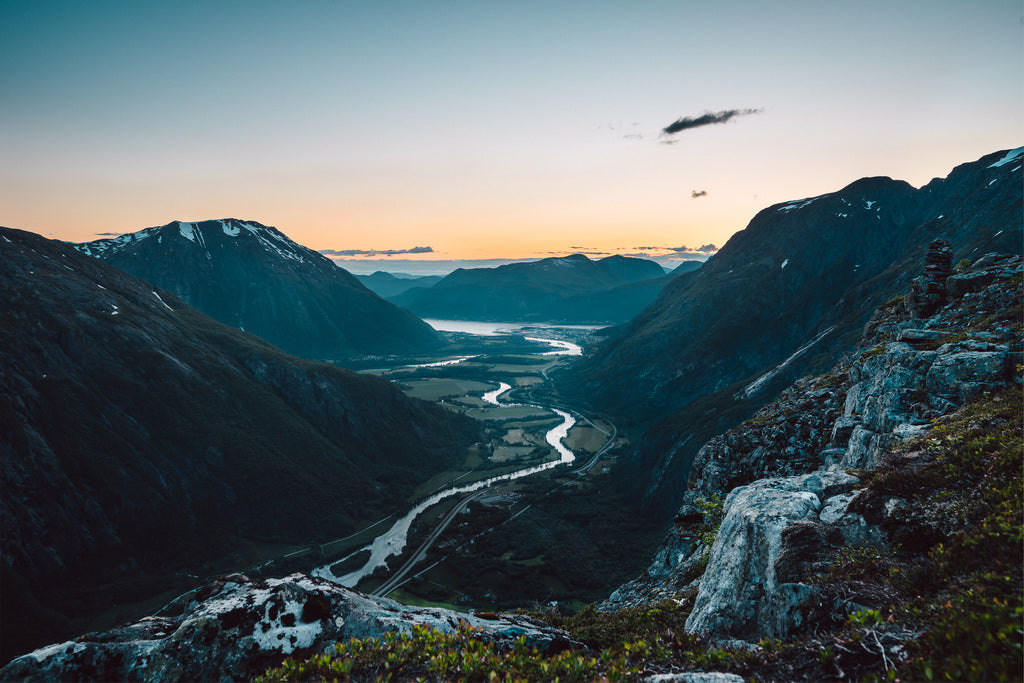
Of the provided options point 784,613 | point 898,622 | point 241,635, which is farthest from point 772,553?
point 241,635

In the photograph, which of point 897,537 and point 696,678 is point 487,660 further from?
point 897,537

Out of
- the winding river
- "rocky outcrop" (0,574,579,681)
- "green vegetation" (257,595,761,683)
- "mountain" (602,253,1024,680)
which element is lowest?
→ the winding river

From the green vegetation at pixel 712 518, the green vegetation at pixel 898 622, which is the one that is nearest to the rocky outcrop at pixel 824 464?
the green vegetation at pixel 898 622

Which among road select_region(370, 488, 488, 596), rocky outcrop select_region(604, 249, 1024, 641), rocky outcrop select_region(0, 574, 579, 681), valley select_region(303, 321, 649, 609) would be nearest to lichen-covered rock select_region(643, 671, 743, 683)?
rocky outcrop select_region(604, 249, 1024, 641)

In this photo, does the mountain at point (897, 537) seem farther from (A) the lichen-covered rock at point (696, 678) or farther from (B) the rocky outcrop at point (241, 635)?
(B) the rocky outcrop at point (241, 635)

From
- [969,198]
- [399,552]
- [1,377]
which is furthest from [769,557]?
[969,198]

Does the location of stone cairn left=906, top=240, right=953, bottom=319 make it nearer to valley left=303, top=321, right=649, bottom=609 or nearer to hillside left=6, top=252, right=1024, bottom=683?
hillside left=6, top=252, right=1024, bottom=683

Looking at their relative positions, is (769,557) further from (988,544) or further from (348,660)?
(348,660)
